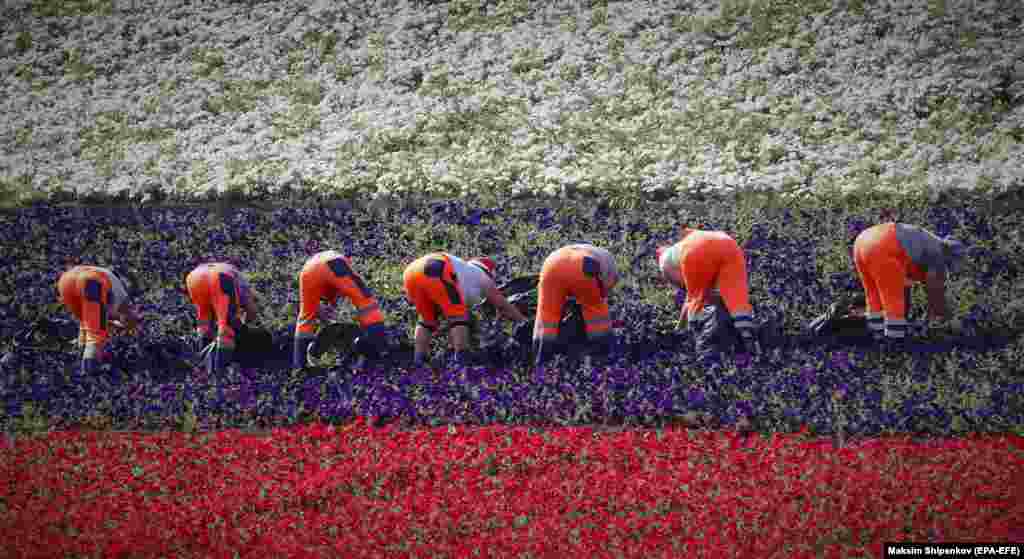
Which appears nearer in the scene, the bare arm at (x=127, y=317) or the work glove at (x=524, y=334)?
the work glove at (x=524, y=334)

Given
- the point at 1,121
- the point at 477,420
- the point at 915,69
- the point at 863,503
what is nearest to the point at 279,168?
the point at 1,121

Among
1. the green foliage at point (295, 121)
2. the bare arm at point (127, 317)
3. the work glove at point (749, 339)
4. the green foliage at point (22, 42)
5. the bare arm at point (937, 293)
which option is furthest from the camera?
the green foliage at point (22, 42)

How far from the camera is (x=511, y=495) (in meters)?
7.12

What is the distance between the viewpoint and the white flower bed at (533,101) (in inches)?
530

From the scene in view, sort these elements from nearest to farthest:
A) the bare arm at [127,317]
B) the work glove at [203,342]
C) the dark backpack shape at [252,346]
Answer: the dark backpack shape at [252,346] < the work glove at [203,342] < the bare arm at [127,317]

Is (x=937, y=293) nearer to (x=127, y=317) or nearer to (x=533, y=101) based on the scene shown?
(x=127, y=317)

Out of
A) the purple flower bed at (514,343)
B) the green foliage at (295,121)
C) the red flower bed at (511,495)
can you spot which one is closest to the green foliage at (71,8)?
the green foliage at (295,121)

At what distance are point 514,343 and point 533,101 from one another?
21.3 feet

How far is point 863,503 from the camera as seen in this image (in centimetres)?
652

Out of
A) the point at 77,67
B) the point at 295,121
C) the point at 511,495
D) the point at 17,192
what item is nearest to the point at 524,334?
the point at 511,495

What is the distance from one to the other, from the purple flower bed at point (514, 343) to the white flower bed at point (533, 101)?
956 millimetres

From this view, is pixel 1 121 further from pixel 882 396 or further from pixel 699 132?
pixel 882 396

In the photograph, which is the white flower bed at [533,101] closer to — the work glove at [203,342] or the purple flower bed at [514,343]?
the purple flower bed at [514,343]

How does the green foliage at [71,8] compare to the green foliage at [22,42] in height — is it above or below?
above
